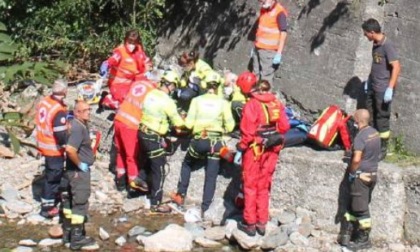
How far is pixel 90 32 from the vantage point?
14570mm

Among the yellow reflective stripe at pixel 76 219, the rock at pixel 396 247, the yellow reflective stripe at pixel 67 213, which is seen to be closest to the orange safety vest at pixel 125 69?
the yellow reflective stripe at pixel 67 213

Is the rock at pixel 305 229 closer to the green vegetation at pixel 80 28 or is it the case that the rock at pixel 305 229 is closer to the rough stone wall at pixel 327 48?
the rough stone wall at pixel 327 48

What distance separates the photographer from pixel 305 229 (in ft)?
34.9

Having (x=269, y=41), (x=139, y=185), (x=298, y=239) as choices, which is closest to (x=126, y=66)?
(x=139, y=185)

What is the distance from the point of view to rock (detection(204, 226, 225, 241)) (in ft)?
34.6

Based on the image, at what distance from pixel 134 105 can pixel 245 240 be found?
222 centimetres

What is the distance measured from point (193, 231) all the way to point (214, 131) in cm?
121

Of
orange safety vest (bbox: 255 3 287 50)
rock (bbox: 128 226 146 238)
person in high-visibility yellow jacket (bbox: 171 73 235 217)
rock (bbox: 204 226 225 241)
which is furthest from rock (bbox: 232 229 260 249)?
orange safety vest (bbox: 255 3 287 50)

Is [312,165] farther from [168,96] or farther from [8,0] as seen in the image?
[8,0]

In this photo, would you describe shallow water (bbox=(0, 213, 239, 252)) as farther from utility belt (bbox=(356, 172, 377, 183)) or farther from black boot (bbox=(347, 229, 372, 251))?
utility belt (bbox=(356, 172, 377, 183))

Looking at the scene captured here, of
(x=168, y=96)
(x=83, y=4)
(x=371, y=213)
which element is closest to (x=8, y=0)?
(x=83, y=4)

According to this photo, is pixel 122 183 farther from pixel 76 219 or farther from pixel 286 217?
pixel 286 217

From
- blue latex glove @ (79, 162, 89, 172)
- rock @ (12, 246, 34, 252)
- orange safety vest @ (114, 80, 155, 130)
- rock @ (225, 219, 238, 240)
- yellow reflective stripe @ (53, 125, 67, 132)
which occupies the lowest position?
rock @ (12, 246, 34, 252)

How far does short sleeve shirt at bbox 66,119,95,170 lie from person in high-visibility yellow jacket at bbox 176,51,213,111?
2.08m
